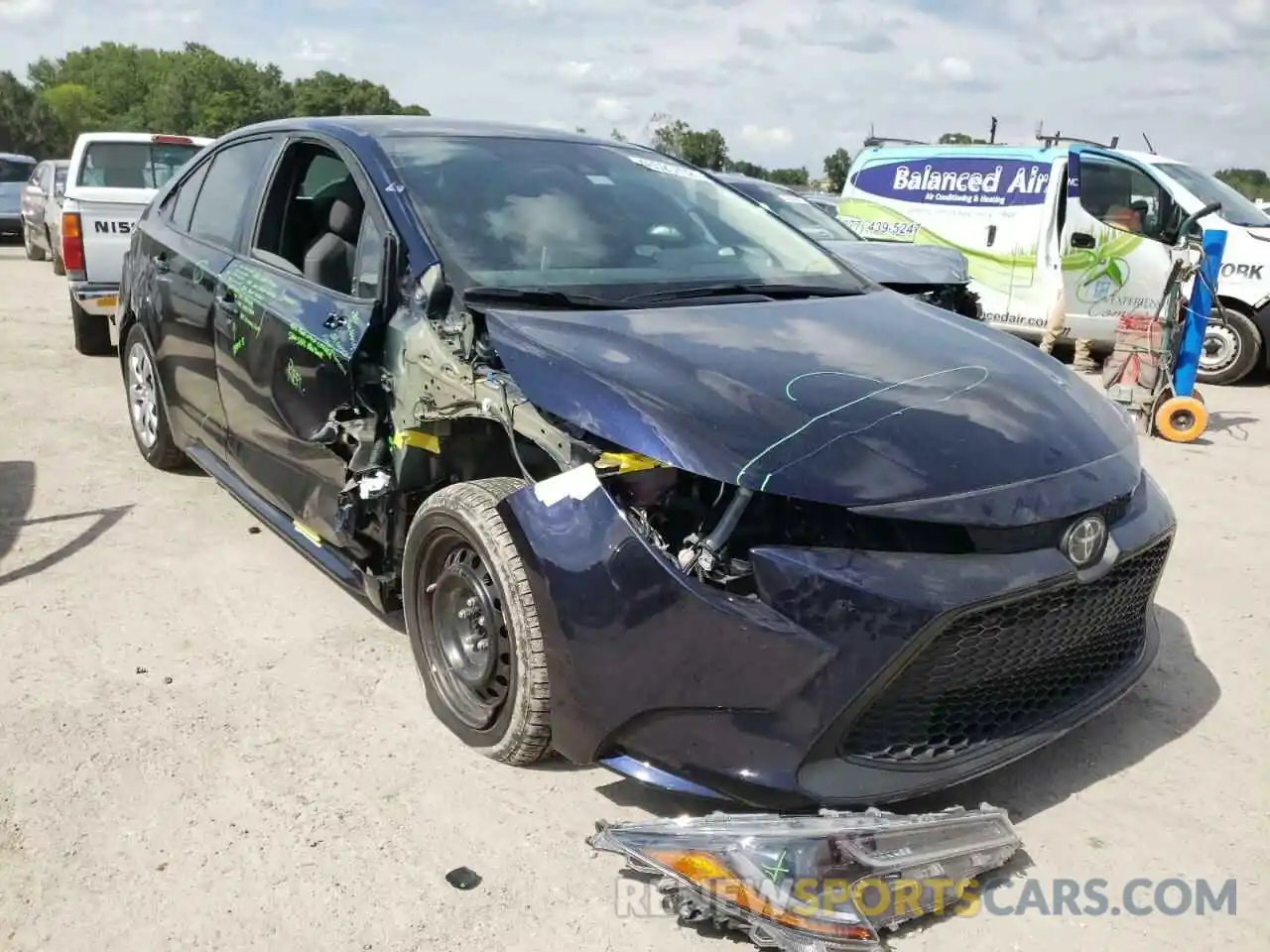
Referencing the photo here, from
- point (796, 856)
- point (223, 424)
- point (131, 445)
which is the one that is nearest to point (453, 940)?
point (796, 856)

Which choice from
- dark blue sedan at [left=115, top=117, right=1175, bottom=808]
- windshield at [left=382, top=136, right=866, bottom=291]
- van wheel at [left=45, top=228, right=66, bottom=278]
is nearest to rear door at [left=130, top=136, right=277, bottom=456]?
dark blue sedan at [left=115, top=117, right=1175, bottom=808]

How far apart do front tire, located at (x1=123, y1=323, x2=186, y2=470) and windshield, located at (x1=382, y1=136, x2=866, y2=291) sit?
224cm

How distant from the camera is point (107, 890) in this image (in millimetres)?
2482

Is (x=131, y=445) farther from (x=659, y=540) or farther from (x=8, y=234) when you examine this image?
(x=8, y=234)

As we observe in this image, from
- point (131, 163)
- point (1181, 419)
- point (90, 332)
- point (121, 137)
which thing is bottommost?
point (1181, 419)

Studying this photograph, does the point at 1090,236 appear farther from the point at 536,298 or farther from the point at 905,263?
the point at 536,298

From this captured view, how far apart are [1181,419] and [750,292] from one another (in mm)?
5001

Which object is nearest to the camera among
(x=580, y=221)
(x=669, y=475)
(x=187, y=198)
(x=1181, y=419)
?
A: (x=669, y=475)

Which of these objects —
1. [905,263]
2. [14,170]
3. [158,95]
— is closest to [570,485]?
[905,263]

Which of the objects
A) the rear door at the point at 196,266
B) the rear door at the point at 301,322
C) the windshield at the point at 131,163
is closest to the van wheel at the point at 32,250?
the windshield at the point at 131,163

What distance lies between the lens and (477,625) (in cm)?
300

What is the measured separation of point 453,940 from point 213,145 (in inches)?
153

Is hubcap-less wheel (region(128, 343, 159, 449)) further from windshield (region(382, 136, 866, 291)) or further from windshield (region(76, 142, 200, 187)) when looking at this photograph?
windshield (region(76, 142, 200, 187))

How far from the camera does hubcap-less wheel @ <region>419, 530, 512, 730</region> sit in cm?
286
